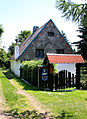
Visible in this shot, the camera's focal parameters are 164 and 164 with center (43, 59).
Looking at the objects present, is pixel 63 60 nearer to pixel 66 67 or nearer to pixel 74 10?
pixel 66 67

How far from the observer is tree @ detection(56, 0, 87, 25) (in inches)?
236

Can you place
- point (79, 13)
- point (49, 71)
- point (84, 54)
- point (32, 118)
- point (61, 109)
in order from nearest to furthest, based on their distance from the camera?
point (32, 118) → point (79, 13) → point (61, 109) → point (49, 71) → point (84, 54)

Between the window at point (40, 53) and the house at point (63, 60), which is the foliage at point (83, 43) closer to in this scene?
the window at point (40, 53)

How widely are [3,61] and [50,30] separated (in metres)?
26.9

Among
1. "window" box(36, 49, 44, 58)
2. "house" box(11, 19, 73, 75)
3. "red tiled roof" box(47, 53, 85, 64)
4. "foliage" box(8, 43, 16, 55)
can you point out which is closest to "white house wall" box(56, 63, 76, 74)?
"red tiled roof" box(47, 53, 85, 64)

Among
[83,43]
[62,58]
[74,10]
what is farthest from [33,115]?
[83,43]

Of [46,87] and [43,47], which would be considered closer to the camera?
[46,87]

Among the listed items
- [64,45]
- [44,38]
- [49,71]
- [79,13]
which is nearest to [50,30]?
[44,38]

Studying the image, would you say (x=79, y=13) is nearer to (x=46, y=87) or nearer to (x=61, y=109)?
(x=61, y=109)

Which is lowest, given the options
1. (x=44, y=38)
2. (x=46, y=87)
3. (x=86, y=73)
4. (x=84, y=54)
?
(x=46, y=87)

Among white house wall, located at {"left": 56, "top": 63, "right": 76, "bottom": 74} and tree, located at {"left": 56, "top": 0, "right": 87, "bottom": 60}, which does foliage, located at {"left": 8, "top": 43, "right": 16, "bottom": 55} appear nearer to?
white house wall, located at {"left": 56, "top": 63, "right": 76, "bottom": 74}

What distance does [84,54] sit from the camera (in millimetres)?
28047

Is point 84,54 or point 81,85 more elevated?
point 84,54

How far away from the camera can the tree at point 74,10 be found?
5996 mm
